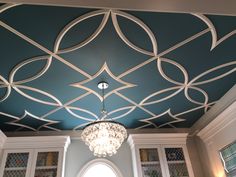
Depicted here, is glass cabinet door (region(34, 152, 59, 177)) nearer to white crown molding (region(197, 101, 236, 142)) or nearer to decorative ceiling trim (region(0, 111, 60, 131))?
decorative ceiling trim (region(0, 111, 60, 131))

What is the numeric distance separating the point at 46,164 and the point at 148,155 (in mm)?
1758

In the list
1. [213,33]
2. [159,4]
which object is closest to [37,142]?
[213,33]

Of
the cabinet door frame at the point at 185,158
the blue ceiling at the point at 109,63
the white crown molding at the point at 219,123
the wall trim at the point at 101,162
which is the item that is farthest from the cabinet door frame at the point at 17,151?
the white crown molding at the point at 219,123

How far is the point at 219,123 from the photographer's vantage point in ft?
11.5

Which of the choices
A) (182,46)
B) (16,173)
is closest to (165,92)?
(182,46)

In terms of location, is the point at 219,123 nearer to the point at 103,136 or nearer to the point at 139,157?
the point at 139,157

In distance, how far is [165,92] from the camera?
3201 mm

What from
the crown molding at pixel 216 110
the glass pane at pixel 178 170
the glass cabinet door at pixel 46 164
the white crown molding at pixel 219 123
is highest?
the crown molding at pixel 216 110

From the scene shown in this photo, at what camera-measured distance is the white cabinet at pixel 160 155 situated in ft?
12.2

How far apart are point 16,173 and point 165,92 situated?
268 cm

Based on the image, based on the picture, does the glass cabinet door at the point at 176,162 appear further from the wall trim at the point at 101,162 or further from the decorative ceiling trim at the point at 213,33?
the decorative ceiling trim at the point at 213,33

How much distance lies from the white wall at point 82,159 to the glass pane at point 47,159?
12.1 inches

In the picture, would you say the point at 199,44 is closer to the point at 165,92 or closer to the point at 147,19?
the point at 147,19

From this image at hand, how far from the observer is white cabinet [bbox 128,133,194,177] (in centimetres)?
372
